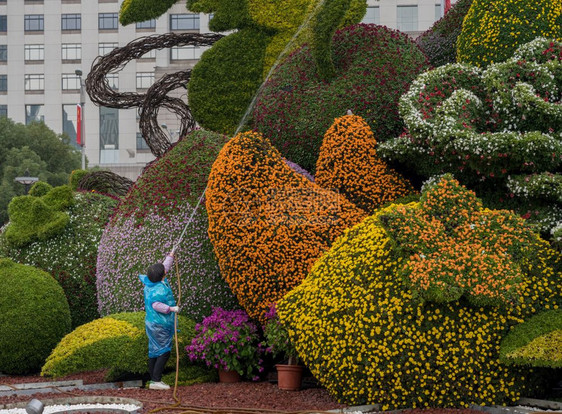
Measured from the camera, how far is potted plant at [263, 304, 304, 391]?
27.6ft

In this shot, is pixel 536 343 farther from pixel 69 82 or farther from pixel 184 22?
pixel 69 82

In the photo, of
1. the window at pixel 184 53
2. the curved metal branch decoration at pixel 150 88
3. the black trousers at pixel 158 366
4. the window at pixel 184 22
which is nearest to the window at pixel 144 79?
the window at pixel 184 53

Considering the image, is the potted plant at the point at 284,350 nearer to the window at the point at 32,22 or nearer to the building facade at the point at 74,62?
the building facade at the point at 74,62

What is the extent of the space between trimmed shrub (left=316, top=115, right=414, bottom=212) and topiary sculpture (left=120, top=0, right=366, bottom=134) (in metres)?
3.12

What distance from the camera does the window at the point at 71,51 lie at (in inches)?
2208

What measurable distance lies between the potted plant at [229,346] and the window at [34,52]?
5227 centimetres

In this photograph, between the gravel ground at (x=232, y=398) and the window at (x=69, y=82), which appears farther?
the window at (x=69, y=82)

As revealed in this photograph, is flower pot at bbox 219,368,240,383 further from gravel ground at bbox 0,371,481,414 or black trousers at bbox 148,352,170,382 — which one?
black trousers at bbox 148,352,170,382

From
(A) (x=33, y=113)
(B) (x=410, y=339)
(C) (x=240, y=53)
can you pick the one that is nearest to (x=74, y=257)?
(C) (x=240, y=53)

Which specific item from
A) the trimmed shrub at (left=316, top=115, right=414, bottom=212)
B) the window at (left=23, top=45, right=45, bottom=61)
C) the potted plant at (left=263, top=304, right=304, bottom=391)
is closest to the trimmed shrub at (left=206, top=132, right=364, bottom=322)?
the trimmed shrub at (left=316, top=115, right=414, bottom=212)

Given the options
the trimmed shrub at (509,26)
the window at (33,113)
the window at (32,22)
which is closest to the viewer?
the trimmed shrub at (509,26)

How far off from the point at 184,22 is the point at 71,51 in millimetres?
9816

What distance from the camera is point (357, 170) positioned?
956cm

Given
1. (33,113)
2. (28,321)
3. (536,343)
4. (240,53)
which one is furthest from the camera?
(33,113)
